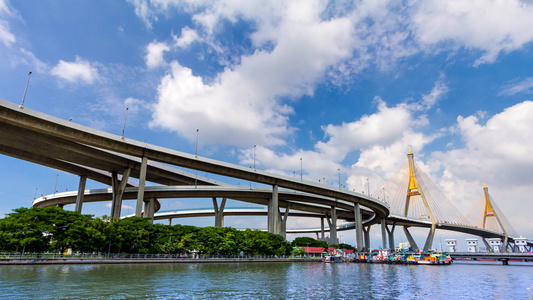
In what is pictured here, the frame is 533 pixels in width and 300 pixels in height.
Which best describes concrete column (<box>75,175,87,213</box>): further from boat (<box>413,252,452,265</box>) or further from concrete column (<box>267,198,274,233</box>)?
boat (<box>413,252,452,265</box>)

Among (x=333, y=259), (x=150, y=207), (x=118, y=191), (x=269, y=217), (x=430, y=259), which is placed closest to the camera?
(x=430, y=259)

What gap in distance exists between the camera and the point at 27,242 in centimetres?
5334

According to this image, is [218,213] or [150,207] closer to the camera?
[150,207]

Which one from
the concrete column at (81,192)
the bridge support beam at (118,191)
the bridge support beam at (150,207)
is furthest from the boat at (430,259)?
the concrete column at (81,192)

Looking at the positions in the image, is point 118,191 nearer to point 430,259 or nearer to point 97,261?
point 97,261

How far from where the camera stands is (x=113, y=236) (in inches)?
2630

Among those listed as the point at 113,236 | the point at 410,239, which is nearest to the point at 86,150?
the point at 113,236

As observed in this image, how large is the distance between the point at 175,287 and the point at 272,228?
7679 centimetres

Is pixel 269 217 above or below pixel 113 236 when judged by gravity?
above

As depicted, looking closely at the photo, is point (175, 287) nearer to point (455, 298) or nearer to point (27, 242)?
point (455, 298)

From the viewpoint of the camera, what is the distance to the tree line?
55.3 m

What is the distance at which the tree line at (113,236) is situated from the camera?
5534cm

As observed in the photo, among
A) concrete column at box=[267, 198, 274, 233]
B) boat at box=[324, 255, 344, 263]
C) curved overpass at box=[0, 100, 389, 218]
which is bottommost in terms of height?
boat at box=[324, 255, 344, 263]

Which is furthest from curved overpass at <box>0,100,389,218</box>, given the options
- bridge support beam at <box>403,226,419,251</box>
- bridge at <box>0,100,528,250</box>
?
bridge support beam at <box>403,226,419,251</box>
